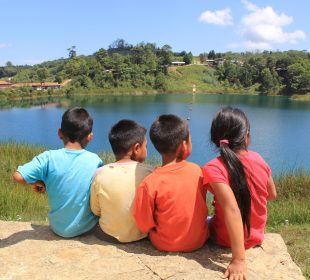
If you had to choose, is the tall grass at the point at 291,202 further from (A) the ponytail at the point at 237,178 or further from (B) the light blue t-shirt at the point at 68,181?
(B) the light blue t-shirt at the point at 68,181

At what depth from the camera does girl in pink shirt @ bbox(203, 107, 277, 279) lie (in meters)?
1.84

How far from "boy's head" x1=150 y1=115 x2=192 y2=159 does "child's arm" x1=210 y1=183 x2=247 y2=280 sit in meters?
0.29

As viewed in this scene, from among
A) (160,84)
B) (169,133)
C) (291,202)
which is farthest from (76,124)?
(160,84)

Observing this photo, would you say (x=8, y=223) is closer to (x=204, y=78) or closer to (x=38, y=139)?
(x=38, y=139)

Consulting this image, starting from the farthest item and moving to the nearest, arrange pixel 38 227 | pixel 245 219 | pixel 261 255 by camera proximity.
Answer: pixel 38 227 < pixel 261 255 < pixel 245 219

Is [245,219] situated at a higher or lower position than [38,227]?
higher

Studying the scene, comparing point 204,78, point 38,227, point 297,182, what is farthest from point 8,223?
point 204,78

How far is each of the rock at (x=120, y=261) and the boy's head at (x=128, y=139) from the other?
524mm

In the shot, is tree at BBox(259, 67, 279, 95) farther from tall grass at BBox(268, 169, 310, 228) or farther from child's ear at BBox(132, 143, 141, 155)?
child's ear at BBox(132, 143, 141, 155)

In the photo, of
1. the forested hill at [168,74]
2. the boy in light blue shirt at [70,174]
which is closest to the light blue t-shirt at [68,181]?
the boy in light blue shirt at [70,174]

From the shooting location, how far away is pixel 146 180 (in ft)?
6.61

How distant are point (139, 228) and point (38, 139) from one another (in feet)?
55.3

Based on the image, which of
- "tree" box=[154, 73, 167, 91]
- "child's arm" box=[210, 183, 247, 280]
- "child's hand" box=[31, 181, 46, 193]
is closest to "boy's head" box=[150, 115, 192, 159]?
"child's arm" box=[210, 183, 247, 280]

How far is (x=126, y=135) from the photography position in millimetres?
2166
